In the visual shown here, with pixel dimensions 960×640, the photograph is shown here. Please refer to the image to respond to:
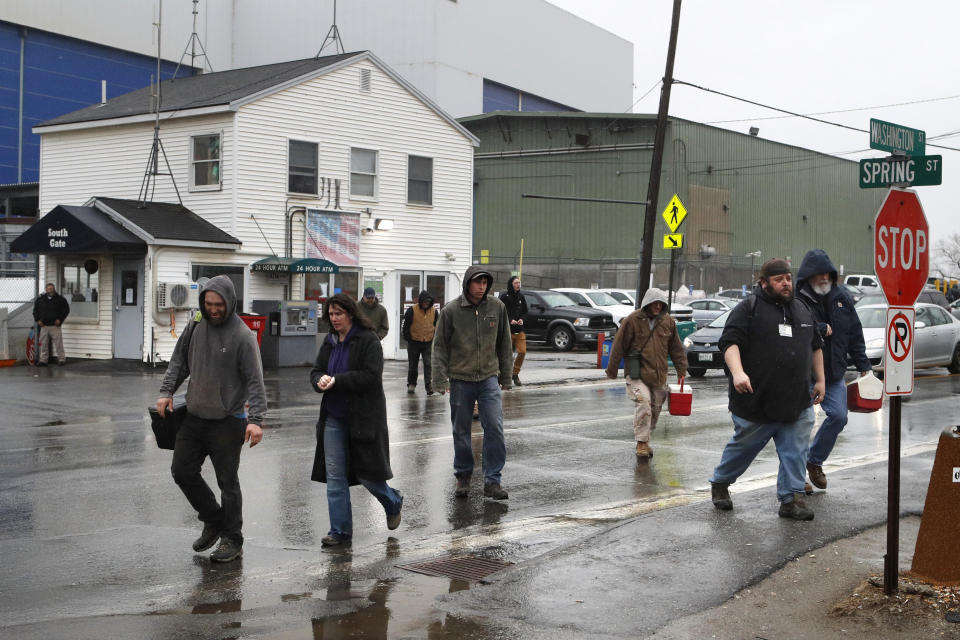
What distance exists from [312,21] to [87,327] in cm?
3661

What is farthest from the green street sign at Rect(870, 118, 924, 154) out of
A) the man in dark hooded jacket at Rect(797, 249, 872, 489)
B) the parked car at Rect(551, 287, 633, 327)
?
the parked car at Rect(551, 287, 633, 327)

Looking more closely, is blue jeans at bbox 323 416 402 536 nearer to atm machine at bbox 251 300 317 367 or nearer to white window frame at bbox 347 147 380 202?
atm machine at bbox 251 300 317 367

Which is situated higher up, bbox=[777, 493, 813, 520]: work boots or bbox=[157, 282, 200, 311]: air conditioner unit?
bbox=[157, 282, 200, 311]: air conditioner unit

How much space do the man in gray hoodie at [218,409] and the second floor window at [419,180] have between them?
20.0 m

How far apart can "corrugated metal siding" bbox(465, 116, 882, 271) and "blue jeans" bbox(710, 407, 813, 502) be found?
1592 inches

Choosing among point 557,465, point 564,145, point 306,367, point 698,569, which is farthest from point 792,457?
point 564,145

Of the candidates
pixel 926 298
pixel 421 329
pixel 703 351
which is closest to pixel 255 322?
pixel 421 329

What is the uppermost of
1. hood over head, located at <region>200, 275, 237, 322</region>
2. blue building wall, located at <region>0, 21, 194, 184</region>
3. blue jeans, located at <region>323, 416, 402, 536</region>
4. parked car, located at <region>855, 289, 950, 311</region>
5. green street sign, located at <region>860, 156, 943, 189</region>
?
blue building wall, located at <region>0, 21, 194, 184</region>

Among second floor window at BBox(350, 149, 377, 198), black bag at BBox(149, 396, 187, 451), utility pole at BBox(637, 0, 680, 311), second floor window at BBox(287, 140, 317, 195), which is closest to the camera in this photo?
black bag at BBox(149, 396, 187, 451)

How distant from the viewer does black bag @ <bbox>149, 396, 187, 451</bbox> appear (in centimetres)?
686

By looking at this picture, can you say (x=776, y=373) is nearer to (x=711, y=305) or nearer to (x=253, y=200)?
(x=253, y=200)

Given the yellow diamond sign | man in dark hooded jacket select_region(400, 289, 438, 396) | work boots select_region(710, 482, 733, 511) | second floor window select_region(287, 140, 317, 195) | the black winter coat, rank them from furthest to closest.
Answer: second floor window select_region(287, 140, 317, 195) → the yellow diamond sign → man in dark hooded jacket select_region(400, 289, 438, 396) → work boots select_region(710, 482, 733, 511) → the black winter coat

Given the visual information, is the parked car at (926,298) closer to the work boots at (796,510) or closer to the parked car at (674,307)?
the parked car at (674,307)

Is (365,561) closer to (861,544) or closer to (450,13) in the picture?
(861,544)
